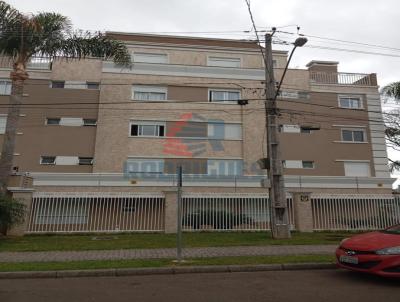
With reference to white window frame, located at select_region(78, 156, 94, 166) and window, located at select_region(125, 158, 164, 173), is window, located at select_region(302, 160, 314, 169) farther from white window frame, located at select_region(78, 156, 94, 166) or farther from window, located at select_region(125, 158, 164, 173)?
white window frame, located at select_region(78, 156, 94, 166)

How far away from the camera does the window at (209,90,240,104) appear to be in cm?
2586

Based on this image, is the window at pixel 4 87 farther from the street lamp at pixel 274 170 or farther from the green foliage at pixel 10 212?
the street lamp at pixel 274 170

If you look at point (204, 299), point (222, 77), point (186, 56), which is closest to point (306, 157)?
point (222, 77)

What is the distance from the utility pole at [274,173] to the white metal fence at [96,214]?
5.48 metres

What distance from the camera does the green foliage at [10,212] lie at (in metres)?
13.5

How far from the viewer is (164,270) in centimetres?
828

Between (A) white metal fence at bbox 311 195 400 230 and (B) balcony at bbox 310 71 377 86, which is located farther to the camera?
(B) balcony at bbox 310 71 377 86

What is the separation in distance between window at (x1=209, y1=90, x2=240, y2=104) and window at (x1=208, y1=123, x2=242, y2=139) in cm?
172

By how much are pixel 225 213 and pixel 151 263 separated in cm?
917

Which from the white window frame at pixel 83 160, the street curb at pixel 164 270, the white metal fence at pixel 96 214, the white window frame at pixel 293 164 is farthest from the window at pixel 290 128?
the street curb at pixel 164 270

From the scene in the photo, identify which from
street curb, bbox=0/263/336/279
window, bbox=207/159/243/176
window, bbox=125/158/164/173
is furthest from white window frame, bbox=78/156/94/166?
street curb, bbox=0/263/336/279

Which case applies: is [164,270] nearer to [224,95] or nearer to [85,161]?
[85,161]

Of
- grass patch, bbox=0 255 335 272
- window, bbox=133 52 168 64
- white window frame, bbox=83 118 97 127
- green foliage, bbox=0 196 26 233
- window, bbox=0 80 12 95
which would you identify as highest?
window, bbox=133 52 168 64

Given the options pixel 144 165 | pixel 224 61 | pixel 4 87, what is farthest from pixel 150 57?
pixel 4 87
